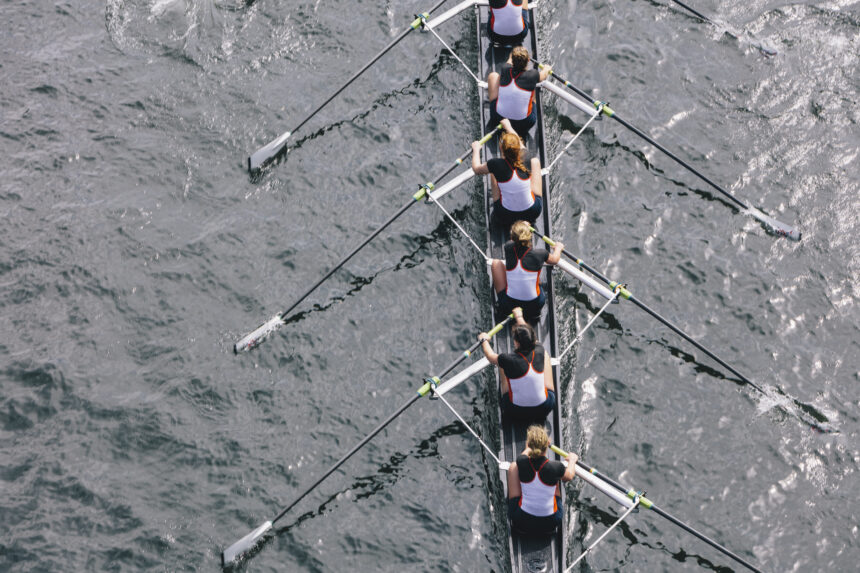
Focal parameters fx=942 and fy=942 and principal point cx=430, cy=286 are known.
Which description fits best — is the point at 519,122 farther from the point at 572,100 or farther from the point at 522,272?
the point at 522,272

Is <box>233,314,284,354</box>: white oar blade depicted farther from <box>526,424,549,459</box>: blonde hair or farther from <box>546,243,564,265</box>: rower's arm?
<box>526,424,549,459</box>: blonde hair

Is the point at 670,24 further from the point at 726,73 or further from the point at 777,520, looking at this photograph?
the point at 777,520

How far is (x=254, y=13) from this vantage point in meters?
20.5

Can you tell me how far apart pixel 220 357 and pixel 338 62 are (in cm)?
728

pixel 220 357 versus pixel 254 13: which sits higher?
pixel 254 13

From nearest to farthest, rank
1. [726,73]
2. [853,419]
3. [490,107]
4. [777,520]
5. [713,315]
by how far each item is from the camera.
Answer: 1. [777,520]
2. [853,419]
3. [713,315]
4. [490,107]
5. [726,73]

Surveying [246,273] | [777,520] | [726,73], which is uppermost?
[726,73]

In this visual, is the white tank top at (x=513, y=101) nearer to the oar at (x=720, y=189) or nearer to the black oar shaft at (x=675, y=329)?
the oar at (x=720, y=189)

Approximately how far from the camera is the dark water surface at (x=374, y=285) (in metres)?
14.4

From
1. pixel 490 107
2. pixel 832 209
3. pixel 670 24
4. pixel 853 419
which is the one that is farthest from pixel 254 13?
pixel 853 419

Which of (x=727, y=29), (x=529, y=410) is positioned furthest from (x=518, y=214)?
(x=727, y=29)

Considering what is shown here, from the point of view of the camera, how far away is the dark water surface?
1438 cm

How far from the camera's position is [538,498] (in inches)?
503

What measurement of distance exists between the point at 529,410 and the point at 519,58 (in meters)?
6.07
